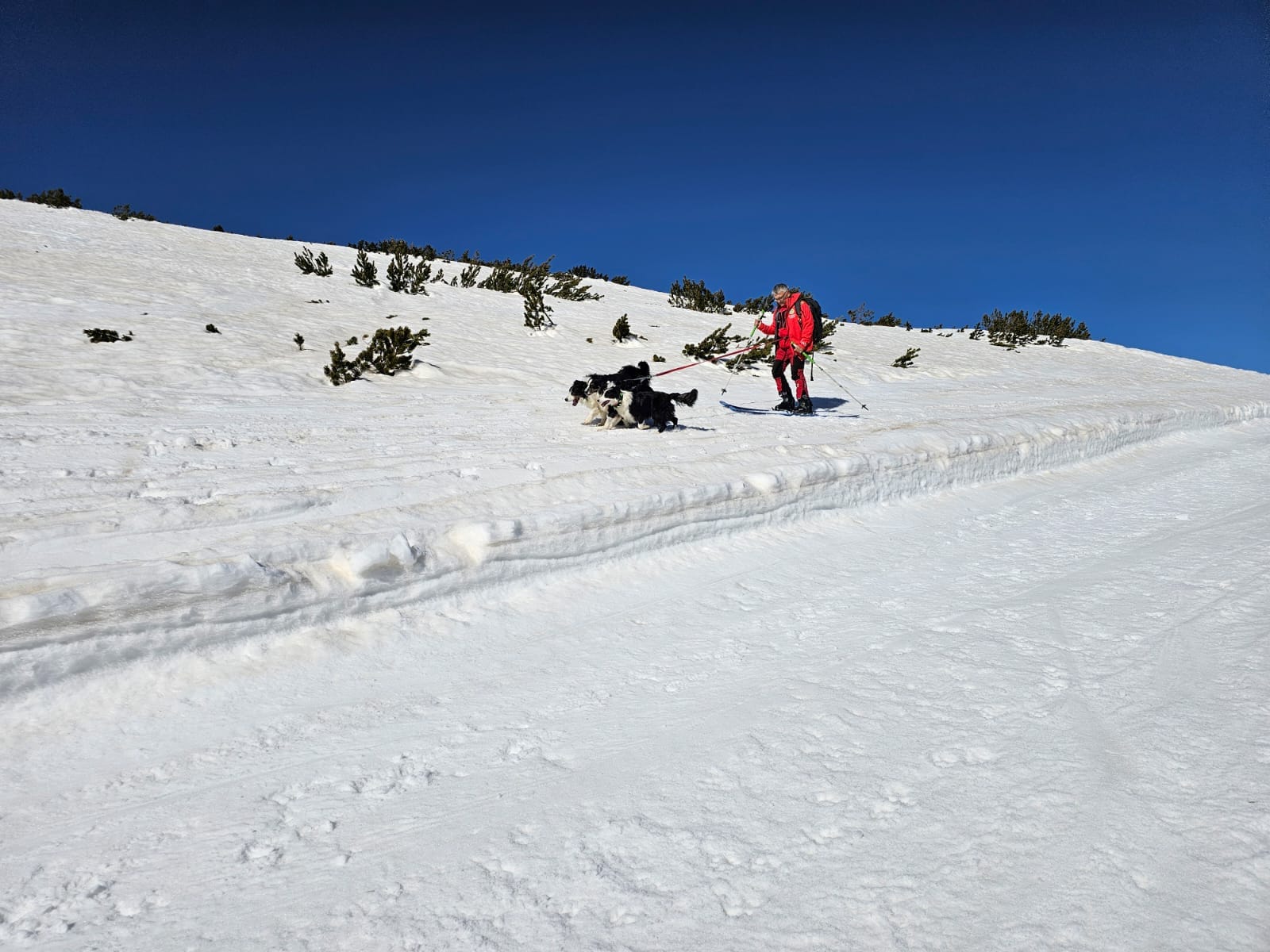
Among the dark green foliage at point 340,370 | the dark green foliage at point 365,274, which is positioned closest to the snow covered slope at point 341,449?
the dark green foliage at point 340,370

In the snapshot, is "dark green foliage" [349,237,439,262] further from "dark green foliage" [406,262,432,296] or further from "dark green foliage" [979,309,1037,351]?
"dark green foliage" [979,309,1037,351]

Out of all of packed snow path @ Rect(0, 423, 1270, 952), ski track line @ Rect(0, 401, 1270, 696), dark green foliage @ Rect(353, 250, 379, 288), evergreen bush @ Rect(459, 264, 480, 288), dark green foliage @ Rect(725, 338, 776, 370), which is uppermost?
evergreen bush @ Rect(459, 264, 480, 288)

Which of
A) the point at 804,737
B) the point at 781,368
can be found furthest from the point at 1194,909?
the point at 781,368

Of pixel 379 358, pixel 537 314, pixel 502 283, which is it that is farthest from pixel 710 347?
pixel 502 283

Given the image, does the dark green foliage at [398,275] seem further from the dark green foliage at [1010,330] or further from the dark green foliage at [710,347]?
the dark green foliage at [1010,330]

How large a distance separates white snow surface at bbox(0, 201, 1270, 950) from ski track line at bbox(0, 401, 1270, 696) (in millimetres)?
16

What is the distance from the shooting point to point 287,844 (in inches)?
73.3

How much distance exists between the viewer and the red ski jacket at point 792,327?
8.94 m

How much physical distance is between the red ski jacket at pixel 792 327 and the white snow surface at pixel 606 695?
3309 millimetres

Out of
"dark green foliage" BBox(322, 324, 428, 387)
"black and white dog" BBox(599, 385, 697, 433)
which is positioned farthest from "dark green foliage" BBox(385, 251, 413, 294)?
"black and white dog" BBox(599, 385, 697, 433)

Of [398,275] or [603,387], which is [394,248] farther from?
[603,387]

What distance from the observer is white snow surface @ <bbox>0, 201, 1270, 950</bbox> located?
165cm

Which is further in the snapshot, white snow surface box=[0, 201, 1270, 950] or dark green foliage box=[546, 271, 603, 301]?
dark green foliage box=[546, 271, 603, 301]

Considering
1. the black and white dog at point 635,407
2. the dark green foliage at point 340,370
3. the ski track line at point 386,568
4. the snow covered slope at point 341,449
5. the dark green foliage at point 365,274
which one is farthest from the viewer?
the dark green foliage at point 365,274
